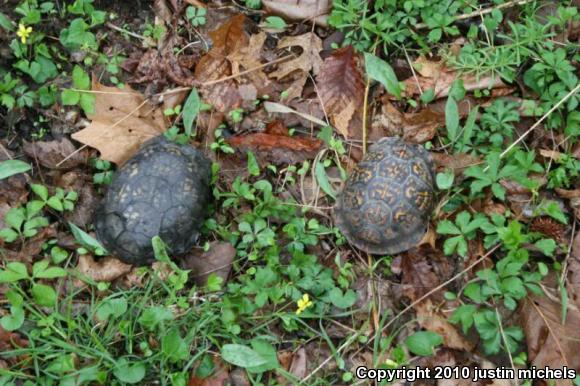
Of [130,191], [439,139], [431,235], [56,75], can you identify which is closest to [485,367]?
[431,235]

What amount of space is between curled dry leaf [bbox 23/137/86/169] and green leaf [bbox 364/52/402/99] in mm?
1691

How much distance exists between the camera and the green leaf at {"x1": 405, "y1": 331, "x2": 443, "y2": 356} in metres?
2.63

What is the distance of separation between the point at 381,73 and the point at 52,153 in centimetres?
190

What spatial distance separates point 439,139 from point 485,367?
1235 millimetres

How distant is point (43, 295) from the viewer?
8.69 ft

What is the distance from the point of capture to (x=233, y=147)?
3193 mm

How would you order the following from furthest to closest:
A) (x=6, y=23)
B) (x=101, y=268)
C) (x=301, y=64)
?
1. (x=301, y=64)
2. (x=6, y=23)
3. (x=101, y=268)

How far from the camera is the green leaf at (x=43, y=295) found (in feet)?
8.66

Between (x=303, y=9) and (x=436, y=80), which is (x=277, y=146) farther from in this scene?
(x=436, y=80)

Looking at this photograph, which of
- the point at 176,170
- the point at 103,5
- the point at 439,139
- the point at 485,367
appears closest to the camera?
the point at 485,367

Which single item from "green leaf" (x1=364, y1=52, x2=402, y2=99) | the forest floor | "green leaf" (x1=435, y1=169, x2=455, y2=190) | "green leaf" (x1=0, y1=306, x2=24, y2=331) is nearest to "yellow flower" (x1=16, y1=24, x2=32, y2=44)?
the forest floor

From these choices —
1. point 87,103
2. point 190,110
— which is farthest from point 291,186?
point 87,103

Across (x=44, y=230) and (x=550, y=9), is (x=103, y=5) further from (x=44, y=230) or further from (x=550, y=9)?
(x=550, y=9)

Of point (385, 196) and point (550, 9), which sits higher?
point (550, 9)
